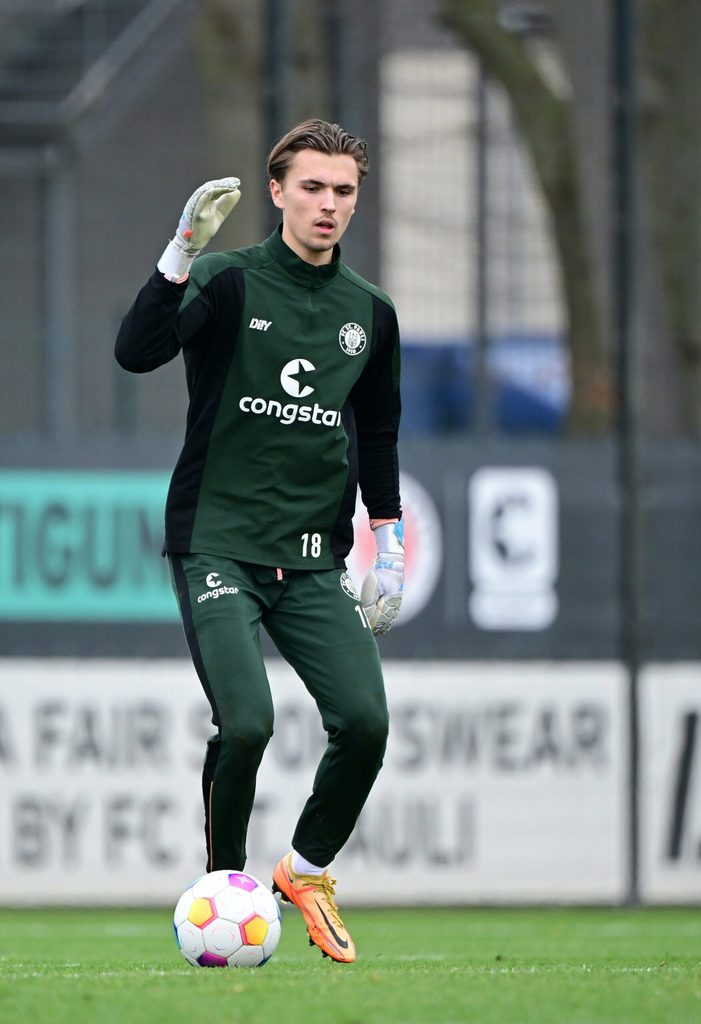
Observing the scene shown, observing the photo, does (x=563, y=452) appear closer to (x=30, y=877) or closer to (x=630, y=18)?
(x=630, y=18)

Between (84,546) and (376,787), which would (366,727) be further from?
(84,546)

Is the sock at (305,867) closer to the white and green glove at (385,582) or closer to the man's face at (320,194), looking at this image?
the white and green glove at (385,582)

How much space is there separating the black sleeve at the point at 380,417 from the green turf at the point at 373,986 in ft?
4.60

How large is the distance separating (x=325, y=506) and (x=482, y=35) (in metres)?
5.32

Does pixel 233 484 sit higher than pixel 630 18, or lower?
lower

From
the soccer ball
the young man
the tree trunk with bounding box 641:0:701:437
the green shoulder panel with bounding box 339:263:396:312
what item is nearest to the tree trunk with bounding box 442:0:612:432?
the tree trunk with bounding box 641:0:701:437

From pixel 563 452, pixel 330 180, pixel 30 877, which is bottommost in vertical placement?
pixel 30 877

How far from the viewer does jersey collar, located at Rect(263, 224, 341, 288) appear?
5.83 m

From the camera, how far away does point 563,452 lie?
34.3 ft

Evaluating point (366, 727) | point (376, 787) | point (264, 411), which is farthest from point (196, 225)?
point (376, 787)

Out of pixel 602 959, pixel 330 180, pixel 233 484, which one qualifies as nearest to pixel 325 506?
pixel 233 484

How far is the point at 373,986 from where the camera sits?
5047 millimetres

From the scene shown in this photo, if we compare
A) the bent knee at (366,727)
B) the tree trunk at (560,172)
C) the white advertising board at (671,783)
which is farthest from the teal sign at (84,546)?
the bent knee at (366,727)

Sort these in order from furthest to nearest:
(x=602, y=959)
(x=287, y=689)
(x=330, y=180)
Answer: (x=287, y=689)
(x=602, y=959)
(x=330, y=180)
